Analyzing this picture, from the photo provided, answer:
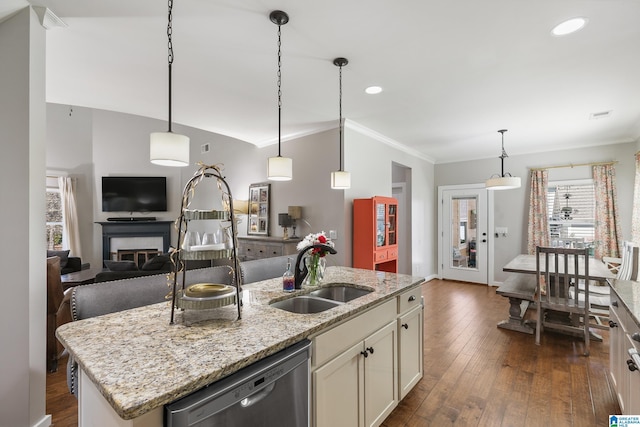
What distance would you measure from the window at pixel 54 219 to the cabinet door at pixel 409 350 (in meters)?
7.58

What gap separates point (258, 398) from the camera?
109 centimetres

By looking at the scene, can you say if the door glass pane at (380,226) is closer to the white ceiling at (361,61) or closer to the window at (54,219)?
the white ceiling at (361,61)

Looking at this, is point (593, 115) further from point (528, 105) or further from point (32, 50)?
point (32, 50)

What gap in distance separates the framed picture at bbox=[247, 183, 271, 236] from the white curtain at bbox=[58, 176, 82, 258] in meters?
4.19

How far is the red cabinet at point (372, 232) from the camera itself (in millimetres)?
3953

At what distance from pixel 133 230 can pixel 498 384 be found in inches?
298

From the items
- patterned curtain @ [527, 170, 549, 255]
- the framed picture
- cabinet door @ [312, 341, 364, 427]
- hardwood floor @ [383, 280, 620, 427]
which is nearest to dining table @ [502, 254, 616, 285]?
hardwood floor @ [383, 280, 620, 427]

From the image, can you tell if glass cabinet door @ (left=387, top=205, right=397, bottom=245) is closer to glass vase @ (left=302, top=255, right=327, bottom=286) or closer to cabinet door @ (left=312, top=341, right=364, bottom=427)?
glass vase @ (left=302, top=255, right=327, bottom=286)

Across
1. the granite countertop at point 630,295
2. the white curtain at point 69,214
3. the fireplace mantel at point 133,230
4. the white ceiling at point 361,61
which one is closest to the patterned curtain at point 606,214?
the white ceiling at point 361,61

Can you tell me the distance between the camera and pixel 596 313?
10.5ft

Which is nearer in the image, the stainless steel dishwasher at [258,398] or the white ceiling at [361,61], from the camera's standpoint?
the stainless steel dishwasher at [258,398]

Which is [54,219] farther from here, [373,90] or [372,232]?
[373,90]

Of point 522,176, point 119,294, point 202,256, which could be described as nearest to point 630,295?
point 202,256

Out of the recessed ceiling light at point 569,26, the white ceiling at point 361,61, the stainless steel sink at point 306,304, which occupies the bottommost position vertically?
the stainless steel sink at point 306,304
